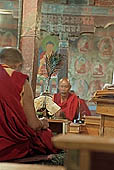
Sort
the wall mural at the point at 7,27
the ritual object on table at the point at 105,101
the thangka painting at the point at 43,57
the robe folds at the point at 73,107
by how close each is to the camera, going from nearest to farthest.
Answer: the ritual object on table at the point at 105,101 < the robe folds at the point at 73,107 < the thangka painting at the point at 43,57 < the wall mural at the point at 7,27

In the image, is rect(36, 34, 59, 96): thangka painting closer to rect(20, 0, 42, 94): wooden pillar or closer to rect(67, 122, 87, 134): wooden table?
rect(20, 0, 42, 94): wooden pillar

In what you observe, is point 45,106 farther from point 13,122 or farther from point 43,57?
point 43,57

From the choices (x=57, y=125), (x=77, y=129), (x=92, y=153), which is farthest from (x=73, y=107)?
(x=92, y=153)

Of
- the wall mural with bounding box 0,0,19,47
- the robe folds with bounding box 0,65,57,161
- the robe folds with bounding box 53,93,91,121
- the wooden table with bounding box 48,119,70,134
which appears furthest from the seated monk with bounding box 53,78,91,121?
the wall mural with bounding box 0,0,19,47

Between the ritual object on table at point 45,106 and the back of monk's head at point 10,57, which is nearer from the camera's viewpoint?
the back of monk's head at point 10,57

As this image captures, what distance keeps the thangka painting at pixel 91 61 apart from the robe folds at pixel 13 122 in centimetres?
870

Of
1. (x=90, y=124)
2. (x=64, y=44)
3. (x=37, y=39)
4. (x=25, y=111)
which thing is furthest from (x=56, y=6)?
(x=25, y=111)

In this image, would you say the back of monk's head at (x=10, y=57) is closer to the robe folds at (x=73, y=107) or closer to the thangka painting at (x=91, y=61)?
the robe folds at (x=73, y=107)

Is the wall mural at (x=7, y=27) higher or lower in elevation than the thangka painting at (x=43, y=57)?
higher

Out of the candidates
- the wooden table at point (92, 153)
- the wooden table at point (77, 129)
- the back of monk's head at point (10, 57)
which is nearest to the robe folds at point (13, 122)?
the back of monk's head at point (10, 57)

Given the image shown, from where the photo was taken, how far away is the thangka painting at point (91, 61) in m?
12.1

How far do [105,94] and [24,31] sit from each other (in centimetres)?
380

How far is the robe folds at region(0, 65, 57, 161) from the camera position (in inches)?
130

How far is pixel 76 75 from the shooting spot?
1222cm
